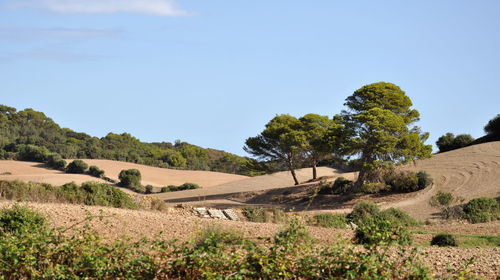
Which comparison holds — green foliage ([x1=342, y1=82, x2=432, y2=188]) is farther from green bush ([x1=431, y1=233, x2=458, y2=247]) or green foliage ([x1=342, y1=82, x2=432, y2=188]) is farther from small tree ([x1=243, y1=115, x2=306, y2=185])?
green bush ([x1=431, y1=233, x2=458, y2=247])

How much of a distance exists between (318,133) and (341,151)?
266 inches

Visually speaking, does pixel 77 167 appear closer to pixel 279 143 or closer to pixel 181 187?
pixel 181 187

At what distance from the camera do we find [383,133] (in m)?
25.9

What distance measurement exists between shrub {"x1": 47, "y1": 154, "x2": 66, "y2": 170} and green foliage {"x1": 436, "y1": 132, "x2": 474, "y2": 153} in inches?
1261

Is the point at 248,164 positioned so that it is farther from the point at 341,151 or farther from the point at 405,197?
the point at 405,197

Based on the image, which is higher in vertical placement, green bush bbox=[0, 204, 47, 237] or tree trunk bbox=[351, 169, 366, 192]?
tree trunk bbox=[351, 169, 366, 192]

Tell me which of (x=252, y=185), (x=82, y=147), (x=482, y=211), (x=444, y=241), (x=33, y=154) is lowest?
(x=444, y=241)

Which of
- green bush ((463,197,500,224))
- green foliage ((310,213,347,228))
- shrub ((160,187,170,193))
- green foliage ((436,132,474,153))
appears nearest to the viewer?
green foliage ((310,213,347,228))

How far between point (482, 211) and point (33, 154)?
45.4 meters

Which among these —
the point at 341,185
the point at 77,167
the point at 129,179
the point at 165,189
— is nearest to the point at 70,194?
the point at 341,185

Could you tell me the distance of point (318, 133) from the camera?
115 feet

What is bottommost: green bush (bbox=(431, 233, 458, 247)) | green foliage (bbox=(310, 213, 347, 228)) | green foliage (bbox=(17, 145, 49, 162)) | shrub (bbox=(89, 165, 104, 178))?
green bush (bbox=(431, 233, 458, 247))

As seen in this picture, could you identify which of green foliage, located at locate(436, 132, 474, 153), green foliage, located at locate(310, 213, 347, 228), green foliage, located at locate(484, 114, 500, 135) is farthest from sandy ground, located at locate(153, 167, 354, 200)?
green foliage, located at locate(310, 213, 347, 228)

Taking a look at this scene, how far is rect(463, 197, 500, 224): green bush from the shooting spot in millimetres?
16484
